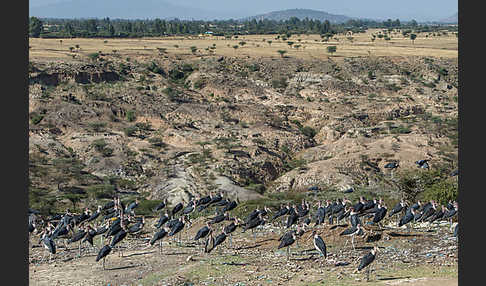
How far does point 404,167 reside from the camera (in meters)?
40.9

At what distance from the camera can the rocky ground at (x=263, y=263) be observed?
18391mm

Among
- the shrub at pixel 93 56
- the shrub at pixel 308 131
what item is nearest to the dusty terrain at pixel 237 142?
the shrub at pixel 308 131

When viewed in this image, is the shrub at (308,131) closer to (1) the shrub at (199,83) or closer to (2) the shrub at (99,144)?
(1) the shrub at (199,83)

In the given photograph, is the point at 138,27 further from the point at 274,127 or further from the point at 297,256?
the point at 297,256

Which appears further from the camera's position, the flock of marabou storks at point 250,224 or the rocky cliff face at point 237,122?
the rocky cliff face at point 237,122

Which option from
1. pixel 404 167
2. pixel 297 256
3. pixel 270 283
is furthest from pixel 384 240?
pixel 404 167

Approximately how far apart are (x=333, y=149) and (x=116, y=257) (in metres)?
28.4

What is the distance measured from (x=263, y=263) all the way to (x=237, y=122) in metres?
37.0

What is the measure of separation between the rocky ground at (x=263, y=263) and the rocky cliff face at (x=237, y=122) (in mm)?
13346

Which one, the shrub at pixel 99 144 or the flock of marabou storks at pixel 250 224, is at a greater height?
the shrub at pixel 99 144

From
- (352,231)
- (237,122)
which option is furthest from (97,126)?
(352,231)

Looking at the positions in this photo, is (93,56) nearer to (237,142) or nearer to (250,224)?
(237,142)

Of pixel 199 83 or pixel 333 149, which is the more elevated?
pixel 199 83

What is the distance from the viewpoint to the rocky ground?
18391 millimetres
